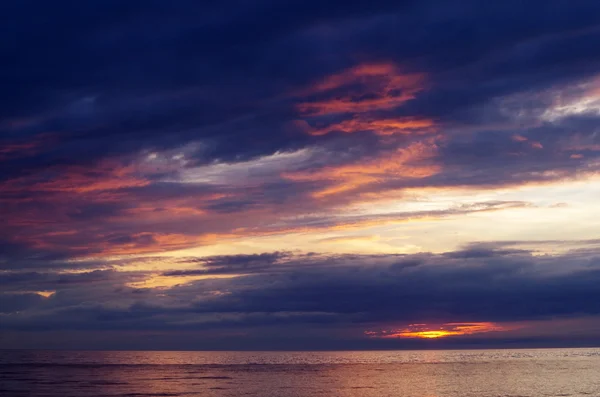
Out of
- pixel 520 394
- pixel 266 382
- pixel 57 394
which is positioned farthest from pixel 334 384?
pixel 57 394

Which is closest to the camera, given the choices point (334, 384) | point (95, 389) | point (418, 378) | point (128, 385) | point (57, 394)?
point (57, 394)

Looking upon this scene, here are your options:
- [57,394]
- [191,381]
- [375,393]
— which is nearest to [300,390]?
[375,393]

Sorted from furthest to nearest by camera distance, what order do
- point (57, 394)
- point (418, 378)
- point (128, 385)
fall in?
point (418, 378) → point (128, 385) → point (57, 394)

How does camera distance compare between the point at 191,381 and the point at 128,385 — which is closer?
the point at 128,385

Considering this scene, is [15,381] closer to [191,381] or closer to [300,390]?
[191,381]

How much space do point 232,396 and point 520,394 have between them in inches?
1658

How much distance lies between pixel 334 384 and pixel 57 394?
4884cm

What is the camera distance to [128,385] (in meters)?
109

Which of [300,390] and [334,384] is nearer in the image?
[300,390]

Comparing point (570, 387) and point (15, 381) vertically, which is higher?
point (15, 381)

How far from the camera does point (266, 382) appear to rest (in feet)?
397

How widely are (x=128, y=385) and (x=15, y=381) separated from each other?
65.0ft

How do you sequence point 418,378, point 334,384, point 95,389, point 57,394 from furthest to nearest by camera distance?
1. point 418,378
2. point 334,384
3. point 95,389
4. point 57,394

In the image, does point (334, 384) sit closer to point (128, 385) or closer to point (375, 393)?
point (375, 393)
